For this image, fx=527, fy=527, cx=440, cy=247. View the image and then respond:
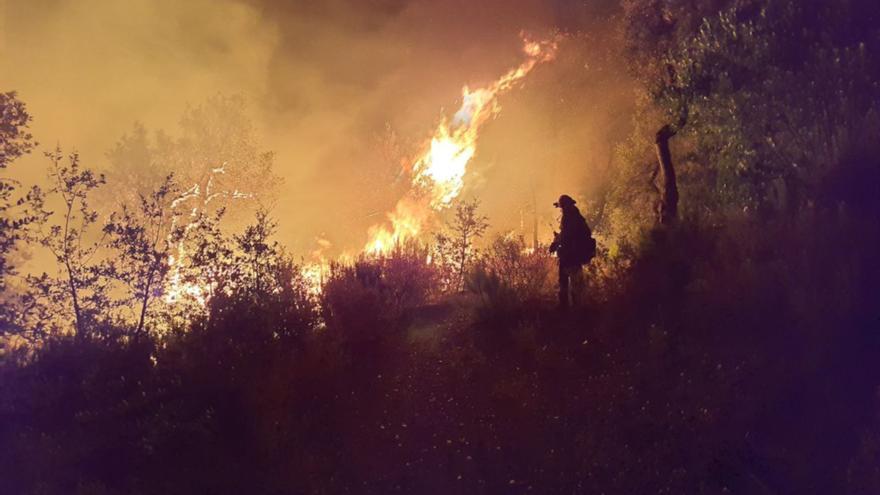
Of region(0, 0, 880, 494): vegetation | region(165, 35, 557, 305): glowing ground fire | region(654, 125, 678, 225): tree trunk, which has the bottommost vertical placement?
region(0, 0, 880, 494): vegetation

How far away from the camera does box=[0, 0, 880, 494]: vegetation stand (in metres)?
6.73

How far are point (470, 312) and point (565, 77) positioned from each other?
1826 cm

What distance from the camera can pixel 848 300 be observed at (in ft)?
25.4

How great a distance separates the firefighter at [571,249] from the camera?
10953 millimetres

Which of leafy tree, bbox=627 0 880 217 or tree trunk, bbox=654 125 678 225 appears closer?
leafy tree, bbox=627 0 880 217

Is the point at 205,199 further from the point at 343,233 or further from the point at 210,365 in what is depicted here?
the point at 210,365

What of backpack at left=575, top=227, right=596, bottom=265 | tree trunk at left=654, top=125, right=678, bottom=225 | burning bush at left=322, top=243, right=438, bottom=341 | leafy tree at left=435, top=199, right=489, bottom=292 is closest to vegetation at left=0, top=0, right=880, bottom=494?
burning bush at left=322, top=243, right=438, bottom=341

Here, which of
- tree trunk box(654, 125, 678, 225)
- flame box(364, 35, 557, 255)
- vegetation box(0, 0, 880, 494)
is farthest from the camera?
flame box(364, 35, 557, 255)

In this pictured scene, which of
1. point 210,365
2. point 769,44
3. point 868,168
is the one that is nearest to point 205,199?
point 210,365

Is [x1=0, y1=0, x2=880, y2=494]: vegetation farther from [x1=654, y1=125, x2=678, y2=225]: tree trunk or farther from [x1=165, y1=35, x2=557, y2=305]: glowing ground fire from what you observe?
[x1=165, y1=35, x2=557, y2=305]: glowing ground fire

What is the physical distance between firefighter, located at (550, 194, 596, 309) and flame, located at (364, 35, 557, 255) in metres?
17.5

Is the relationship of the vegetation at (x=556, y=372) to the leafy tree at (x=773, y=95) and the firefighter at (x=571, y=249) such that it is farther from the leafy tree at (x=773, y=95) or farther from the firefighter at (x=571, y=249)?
the firefighter at (x=571, y=249)

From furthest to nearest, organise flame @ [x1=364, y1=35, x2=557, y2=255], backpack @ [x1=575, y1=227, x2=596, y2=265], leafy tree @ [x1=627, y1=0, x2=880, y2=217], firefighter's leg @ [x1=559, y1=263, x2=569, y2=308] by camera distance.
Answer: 1. flame @ [x1=364, y1=35, x2=557, y2=255]
2. leafy tree @ [x1=627, y1=0, x2=880, y2=217]
3. backpack @ [x1=575, y1=227, x2=596, y2=265]
4. firefighter's leg @ [x1=559, y1=263, x2=569, y2=308]

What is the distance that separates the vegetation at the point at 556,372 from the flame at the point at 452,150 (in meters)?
16.1
